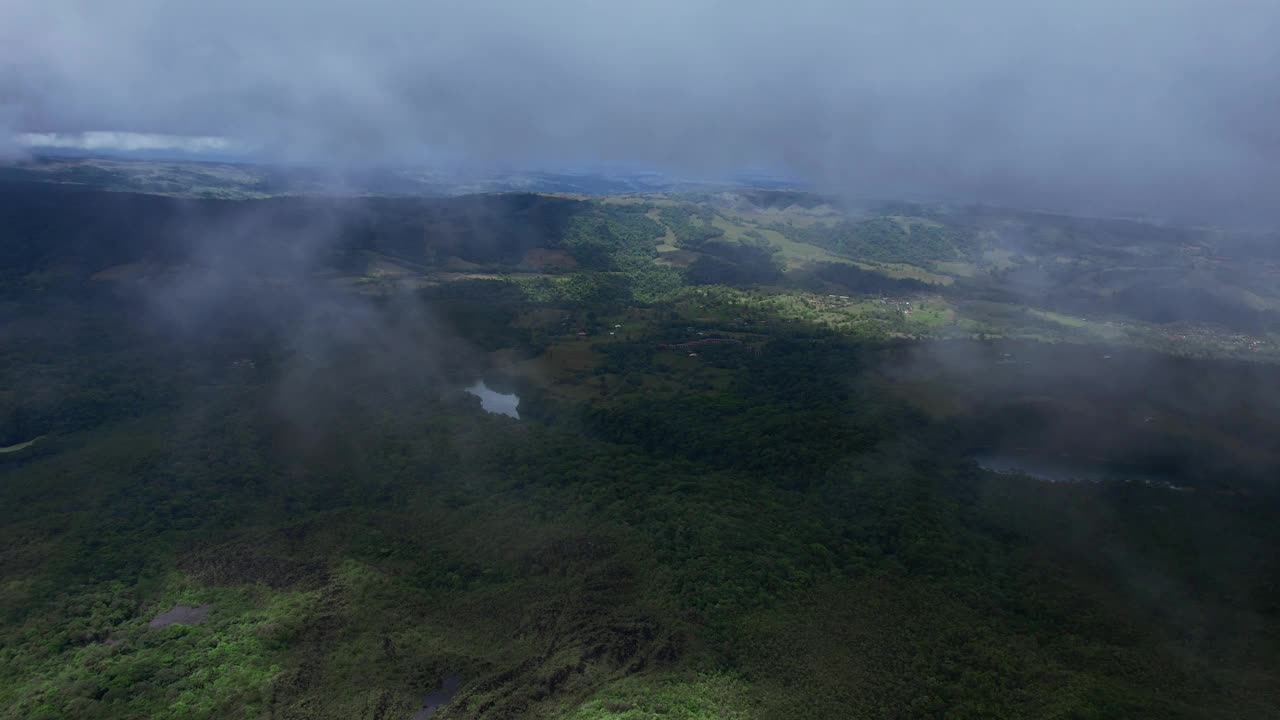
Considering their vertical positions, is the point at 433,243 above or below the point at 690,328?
above

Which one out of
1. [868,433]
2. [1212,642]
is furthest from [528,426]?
[1212,642]

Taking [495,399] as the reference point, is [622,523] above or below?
above

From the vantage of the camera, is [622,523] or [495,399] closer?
[622,523]

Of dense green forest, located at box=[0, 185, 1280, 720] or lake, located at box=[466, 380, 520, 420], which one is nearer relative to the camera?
dense green forest, located at box=[0, 185, 1280, 720]

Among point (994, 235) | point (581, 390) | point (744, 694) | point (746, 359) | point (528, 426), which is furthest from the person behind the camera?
point (994, 235)

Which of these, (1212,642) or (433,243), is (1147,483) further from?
(433,243)

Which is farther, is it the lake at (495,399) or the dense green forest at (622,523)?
the lake at (495,399)

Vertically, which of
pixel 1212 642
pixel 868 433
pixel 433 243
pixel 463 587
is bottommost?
pixel 463 587

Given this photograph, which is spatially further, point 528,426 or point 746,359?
point 746,359
